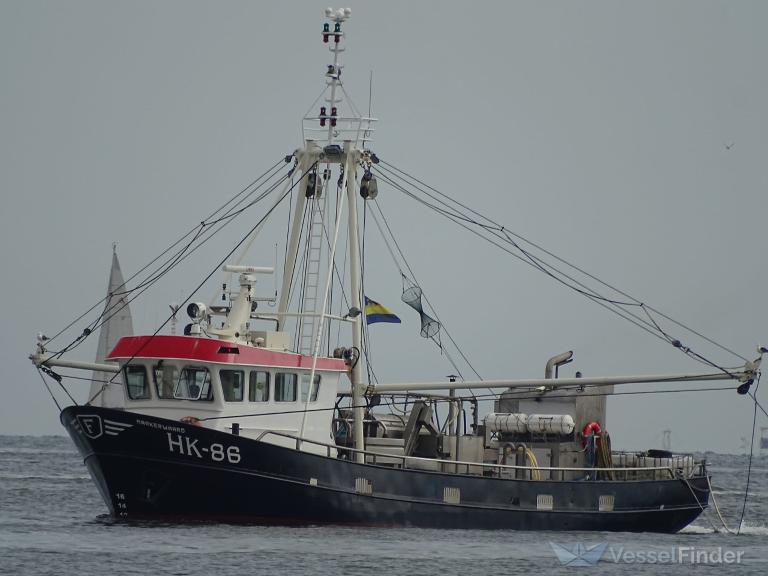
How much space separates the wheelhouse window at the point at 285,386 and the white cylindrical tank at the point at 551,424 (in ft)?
25.4

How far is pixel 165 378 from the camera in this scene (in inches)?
1487

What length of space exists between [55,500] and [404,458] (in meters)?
15.9

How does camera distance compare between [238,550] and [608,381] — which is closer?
[238,550]

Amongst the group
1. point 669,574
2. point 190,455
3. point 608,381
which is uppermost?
point 608,381

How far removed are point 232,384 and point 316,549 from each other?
551 cm

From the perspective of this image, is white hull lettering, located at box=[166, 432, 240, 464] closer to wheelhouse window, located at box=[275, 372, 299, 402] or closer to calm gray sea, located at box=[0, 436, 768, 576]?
calm gray sea, located at box=[0, 436, 768, 576]

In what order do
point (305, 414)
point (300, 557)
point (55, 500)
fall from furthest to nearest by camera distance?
point (55, 500), point (305, 414), point (300, 557)

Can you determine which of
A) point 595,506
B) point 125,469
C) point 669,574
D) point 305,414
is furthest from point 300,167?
point 669,574

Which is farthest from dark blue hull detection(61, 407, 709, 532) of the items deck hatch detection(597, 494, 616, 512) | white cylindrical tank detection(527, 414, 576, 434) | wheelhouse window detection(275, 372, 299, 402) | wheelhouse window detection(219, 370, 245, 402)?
white cylindrical tank detection(527, 414, 576, 434)

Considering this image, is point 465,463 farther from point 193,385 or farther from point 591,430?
point 193,385

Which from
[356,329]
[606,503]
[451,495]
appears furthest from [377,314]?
[606,503]

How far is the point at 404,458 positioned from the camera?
1537 inches

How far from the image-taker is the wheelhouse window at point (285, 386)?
3862cm

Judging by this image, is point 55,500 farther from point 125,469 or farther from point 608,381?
point 608,381
